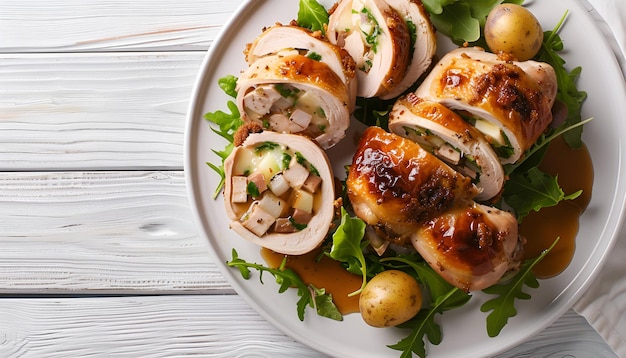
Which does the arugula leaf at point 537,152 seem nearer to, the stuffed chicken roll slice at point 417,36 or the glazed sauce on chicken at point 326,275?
the stuffed chicken roll slice at point 417,36

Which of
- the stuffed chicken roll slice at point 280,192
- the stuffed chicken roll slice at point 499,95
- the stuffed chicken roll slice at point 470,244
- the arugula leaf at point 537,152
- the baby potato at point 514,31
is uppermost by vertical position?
the baby potato at point 514,31

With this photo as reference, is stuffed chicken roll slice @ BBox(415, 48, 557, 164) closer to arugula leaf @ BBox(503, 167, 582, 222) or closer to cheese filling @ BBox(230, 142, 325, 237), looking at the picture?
arugula leaf @ BBox(503, 167, 582, 222)

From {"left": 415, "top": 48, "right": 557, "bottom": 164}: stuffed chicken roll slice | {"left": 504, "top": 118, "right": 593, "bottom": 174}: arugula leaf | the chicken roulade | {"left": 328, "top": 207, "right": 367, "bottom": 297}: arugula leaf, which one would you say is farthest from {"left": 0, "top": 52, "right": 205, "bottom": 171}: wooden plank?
{"left": 504, "top": 118, "right": 593, "bottom": 174}: arugula leaf

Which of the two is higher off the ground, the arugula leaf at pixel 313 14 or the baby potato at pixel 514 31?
the baby potato at pixel 514 31

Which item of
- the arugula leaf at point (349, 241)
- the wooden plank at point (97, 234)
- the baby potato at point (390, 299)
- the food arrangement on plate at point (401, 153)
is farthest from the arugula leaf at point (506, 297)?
the wooden plank at point (97, 234)

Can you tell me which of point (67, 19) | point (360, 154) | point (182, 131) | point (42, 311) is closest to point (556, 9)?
point (360, 154)

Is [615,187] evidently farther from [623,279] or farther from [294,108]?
[294,108]

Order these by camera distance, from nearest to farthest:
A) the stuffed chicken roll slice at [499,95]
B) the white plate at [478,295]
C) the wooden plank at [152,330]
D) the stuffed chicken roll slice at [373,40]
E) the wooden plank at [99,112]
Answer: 1. the stuffed chicken roll slice at [499,95]
2. the stuffed chicken roll slice at [373,40]
3. the white plate at [478,295]
4. the wooden plank at [152,330]
5. the wooden plank at [99,112]
